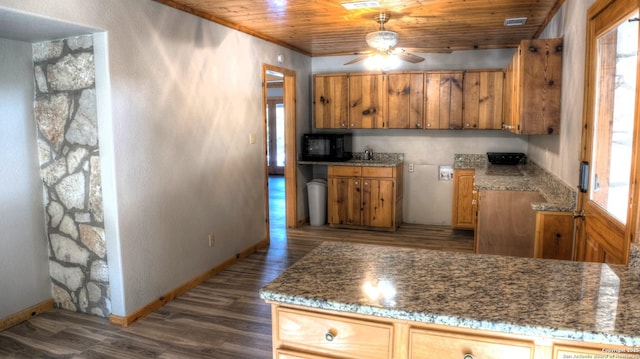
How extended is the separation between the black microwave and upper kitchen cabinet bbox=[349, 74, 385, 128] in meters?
0.32

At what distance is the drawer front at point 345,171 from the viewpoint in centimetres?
618

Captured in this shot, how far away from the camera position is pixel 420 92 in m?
6.11

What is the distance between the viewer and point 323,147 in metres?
6.43

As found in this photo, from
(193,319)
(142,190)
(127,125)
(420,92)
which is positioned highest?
(420,92)

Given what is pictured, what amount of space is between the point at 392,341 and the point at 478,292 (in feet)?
1.07

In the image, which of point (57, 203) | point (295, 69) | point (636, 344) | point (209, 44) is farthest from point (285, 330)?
point (295, 69)

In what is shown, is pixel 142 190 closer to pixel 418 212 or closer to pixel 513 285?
pixel 513 285

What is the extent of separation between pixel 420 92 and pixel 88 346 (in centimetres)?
480

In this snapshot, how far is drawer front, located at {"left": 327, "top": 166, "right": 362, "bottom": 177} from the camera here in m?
6.18

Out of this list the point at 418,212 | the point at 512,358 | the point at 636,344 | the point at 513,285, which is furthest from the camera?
the point at 418,212

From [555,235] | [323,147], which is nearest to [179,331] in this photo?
[555,235]

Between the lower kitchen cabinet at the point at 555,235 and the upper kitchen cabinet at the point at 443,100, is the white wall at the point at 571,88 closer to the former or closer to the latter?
the lower kitchen cabinet at the point at 555,235

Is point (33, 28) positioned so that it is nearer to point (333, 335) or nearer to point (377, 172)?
point (333, 335)

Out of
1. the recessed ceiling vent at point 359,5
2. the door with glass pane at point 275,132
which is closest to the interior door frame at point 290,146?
the recessed ceiling vent at point 359,5
